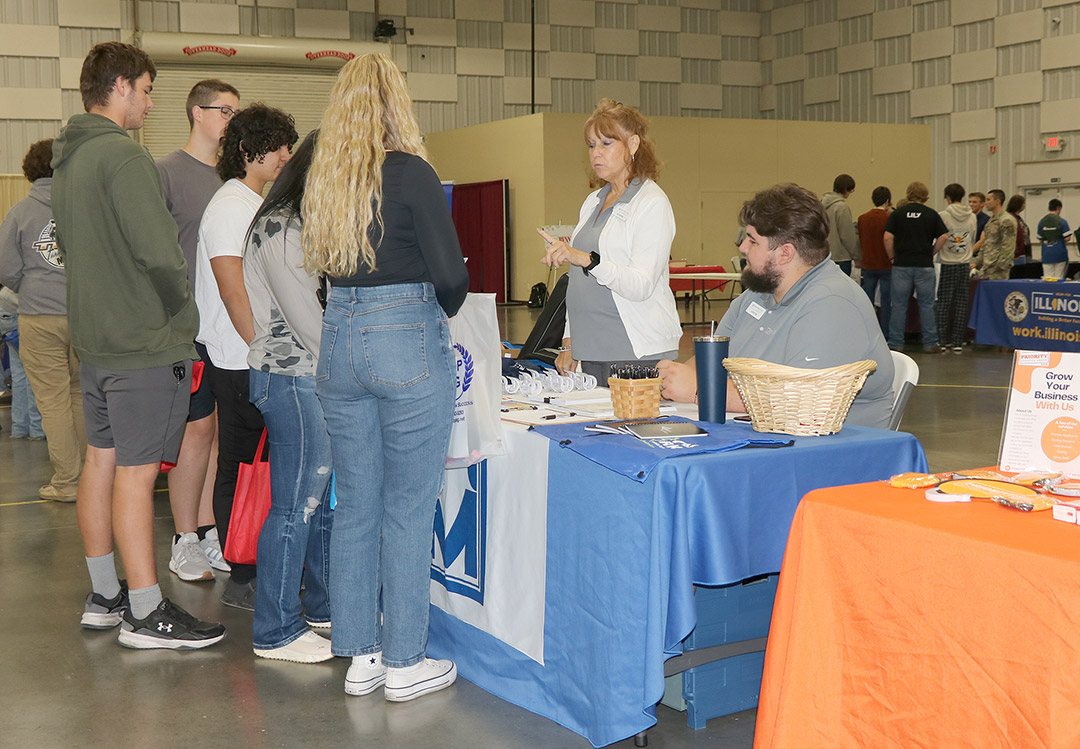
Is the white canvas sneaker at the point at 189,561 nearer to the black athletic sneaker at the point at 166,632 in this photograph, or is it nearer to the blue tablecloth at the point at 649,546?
the black athletic sneaker at the point at 166,632

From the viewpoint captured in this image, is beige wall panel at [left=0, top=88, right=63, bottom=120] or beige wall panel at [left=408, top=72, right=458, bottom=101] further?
beige wall panel at [left=408, top=72, right=458, bottom=101]

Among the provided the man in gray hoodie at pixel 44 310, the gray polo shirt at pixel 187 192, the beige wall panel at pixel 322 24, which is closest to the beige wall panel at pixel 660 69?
the beige wall panel at pixel 322 24

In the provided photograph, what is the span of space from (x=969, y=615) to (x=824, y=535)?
235 mm

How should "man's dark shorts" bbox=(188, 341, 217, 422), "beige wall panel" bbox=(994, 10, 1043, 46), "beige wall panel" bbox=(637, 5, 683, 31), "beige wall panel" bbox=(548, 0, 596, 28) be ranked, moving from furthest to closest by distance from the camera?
1. "beige wall panel" bbox=(637, 5, 683, 31)
2. "beige wall panel" bbox=(548, 0, 596, 28)
3. "beige wall panel" bbox=(994, 10, 1043, 46)
4. "man's dark shorts" bbox=(188, 341, 217, 422)

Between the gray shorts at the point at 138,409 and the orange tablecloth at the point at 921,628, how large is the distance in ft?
5.65

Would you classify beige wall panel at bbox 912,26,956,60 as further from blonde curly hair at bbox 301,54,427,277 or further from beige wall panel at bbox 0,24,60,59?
blonde curly hair at bbox 301,54,427,277

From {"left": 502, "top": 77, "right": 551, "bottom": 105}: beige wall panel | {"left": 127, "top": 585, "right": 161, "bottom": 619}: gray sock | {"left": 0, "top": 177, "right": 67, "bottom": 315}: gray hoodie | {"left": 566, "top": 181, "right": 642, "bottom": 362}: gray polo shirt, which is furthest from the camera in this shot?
{"left": 502, "top": 77, "right": 551, "bottom": 105}: beige wall panel

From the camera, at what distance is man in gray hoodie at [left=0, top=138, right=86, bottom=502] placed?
14.4 feet

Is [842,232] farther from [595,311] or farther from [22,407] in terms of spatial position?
[595,311]

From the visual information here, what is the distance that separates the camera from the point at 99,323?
255 centimetres

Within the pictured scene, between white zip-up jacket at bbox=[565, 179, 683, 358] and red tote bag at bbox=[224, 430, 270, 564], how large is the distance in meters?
1.06

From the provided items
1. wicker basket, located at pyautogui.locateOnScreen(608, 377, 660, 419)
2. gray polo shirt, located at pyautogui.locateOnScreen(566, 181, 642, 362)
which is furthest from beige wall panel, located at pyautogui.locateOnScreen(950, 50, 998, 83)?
wicker basket, located at pyautogui.locateOnScreen(608, 377, 660, 419)

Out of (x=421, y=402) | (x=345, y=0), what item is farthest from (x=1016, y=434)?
(x=345, y=0)

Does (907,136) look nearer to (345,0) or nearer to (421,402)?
(345,0)
